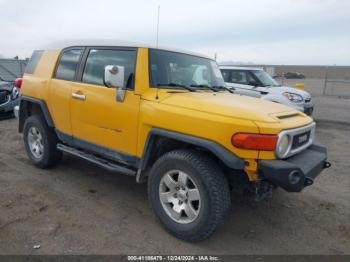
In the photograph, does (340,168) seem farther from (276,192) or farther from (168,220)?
(168,220)

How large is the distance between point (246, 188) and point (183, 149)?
30.1 inches

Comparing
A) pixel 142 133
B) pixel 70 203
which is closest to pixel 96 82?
pixel 142 133

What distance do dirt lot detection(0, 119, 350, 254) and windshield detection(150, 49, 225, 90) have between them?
5.17 ft

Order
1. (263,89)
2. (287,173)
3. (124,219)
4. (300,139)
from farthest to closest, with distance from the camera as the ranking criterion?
(263,89) → (124,219) → (300,139) → (287,173)

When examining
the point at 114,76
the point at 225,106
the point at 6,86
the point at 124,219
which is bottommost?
the point at 124,219

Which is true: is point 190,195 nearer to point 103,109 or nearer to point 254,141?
point 254,141

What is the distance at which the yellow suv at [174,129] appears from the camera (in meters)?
3.05

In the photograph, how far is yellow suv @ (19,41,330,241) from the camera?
3.05 metres

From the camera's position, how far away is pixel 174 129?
335cm

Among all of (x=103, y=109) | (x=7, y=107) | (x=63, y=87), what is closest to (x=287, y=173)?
(x=103, y=109)

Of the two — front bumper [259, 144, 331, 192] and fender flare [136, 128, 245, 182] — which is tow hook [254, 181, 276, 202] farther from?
fender flare [136, 128, 245, 182]

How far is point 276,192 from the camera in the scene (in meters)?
4.73

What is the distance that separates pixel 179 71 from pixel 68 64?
67.2 inches

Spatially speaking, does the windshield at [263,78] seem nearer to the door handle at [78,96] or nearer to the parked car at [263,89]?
the parked car at [263,89]
